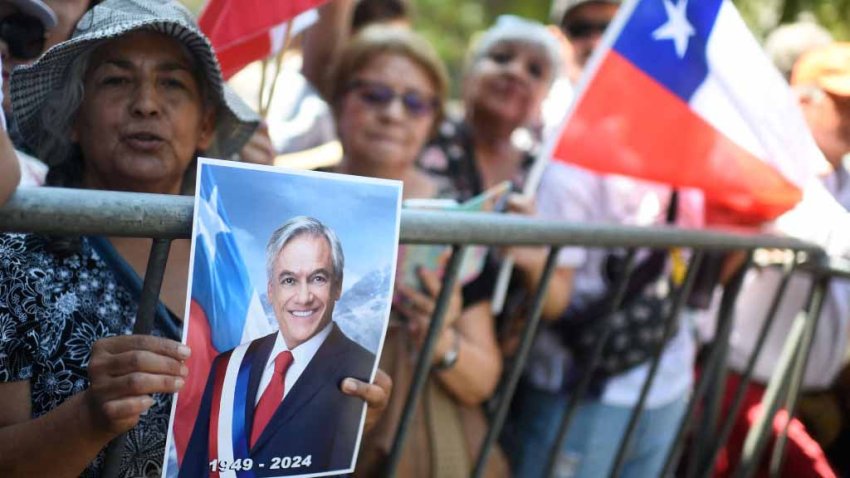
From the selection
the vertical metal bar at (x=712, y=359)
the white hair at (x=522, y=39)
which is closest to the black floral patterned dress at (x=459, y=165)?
the white hair at (x=522, y=39)

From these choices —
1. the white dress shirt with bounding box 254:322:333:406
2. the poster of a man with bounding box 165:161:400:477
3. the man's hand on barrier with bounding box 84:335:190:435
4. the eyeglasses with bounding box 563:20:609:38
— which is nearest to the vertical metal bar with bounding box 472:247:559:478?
the poster of a man with bounding box 165:161:400:477

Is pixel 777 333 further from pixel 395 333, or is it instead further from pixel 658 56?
pixel 395 333

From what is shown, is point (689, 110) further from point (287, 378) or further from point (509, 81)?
point (287, 378)

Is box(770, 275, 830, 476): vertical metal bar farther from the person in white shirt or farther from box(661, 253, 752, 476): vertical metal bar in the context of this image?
box(661, 253, 752, 476): vertical metal bar

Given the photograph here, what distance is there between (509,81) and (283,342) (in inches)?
81.5

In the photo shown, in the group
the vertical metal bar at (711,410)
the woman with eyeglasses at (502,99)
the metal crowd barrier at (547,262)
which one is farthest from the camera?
the woman with eyeglasses at (502,99)

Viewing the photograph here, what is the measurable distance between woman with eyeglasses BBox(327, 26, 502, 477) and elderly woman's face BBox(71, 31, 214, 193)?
0.84 meters

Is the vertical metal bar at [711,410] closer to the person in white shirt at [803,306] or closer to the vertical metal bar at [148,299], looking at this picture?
the person in white shirt at [803,306]

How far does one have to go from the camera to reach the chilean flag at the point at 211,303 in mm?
1357

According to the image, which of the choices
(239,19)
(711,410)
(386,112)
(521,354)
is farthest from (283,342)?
(711,410)

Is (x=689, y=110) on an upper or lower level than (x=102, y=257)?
upper

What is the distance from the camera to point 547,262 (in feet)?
7.17

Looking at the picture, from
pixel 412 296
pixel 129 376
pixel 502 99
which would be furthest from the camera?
pixel 502 99

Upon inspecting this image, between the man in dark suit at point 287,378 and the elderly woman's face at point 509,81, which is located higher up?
the elderly woman's face at point 509,81
